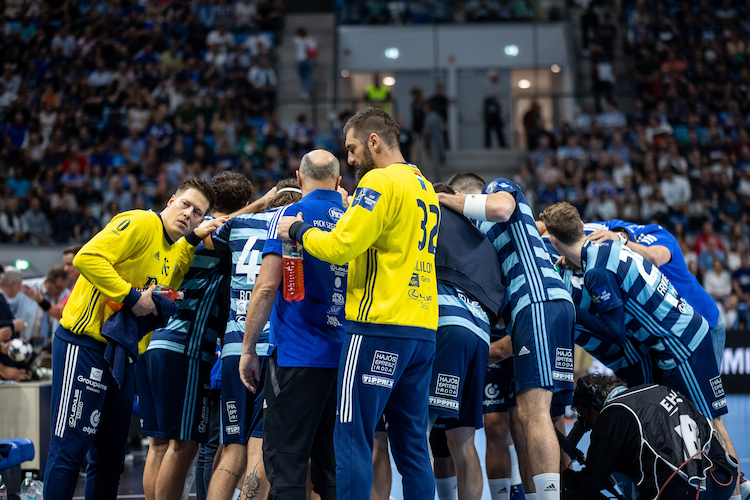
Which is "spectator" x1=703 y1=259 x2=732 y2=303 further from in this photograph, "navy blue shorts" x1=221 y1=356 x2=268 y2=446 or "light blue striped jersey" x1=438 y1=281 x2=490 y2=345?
"navy blue shorts" x1=221 y1=356 x2=268 y2=446

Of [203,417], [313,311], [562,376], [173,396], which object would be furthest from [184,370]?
[562,376]

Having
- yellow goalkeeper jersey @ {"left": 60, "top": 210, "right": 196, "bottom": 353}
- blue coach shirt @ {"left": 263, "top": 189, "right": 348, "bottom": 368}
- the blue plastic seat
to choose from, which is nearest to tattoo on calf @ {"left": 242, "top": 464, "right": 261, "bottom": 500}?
blue coach shirt @ {"left": 263, "top": 189, "right": 348, "bottom": 368}

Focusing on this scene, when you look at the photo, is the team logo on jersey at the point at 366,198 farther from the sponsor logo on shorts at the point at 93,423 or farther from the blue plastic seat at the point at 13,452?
the blue plastic seat at the point at 13,452

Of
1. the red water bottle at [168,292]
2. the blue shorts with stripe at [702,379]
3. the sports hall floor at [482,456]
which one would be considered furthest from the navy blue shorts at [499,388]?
the red water bottle at [168,292]

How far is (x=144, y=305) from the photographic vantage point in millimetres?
4836

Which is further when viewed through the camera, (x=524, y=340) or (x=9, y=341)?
(x=9, y=341)

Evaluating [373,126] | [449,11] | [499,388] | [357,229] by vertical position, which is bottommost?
[499,388]

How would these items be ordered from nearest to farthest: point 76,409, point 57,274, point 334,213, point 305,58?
1. point 334,213
2. point 76,409
3. point 57,274
4. point 305,58

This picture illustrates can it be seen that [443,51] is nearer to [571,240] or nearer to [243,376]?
[571,240]

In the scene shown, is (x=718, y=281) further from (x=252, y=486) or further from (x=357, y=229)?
(x=357, y=229)

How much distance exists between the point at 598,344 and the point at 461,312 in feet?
4.76

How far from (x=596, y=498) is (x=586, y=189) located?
12.5 m

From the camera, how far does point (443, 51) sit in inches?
872

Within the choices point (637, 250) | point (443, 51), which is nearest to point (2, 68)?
point (443, 51)
